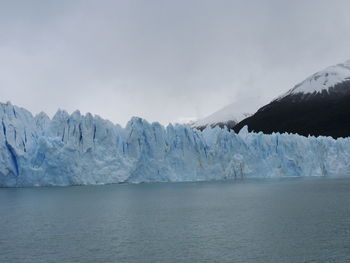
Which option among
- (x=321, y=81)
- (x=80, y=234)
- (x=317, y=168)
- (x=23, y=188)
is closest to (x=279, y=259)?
(x=80, y=234)

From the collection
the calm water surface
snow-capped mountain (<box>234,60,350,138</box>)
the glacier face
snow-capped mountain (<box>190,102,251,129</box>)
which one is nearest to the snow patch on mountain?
snow-capped mountain (<box>234,60,350,138</box>)

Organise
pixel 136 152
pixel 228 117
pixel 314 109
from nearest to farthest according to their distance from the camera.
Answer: pixel 136 152, pixel 314 109, pixel 228 117

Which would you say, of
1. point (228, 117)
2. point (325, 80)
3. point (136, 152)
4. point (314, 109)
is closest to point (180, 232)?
point (136, 152)

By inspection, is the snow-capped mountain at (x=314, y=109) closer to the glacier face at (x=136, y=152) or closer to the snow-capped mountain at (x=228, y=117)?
the snow-capped mountain at (x=228, y=117)

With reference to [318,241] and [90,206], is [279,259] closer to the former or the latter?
[318,241]

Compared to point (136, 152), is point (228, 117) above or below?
above

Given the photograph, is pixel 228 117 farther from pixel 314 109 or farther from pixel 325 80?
pixel 314 109

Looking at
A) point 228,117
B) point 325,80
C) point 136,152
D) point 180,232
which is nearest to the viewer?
point 180,232

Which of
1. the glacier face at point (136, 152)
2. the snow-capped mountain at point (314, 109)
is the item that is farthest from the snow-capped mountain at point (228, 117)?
the glacier face at point (136, 152)
